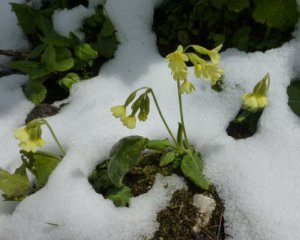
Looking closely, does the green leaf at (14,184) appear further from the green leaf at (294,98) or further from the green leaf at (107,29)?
the green leaf at (294,98)

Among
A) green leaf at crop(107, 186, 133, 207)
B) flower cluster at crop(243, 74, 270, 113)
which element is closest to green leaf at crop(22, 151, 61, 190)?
green leaf at crop(107, 186, 133, 207)

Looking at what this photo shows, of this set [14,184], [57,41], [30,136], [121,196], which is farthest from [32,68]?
[121,196]

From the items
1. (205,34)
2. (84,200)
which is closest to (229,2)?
(205,34)

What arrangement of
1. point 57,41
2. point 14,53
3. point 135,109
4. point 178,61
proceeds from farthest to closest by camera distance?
point 14,53 < point 57,41 < point 135,109 < point 178,61

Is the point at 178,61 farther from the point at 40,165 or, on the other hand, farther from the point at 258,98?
the point at 40,165

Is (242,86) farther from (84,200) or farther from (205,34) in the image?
(84,200)

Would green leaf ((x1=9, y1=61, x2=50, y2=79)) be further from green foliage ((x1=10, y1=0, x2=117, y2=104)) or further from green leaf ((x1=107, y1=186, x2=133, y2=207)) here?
green leaf ((x1=107, y1=186, x2=133, y2=207))
